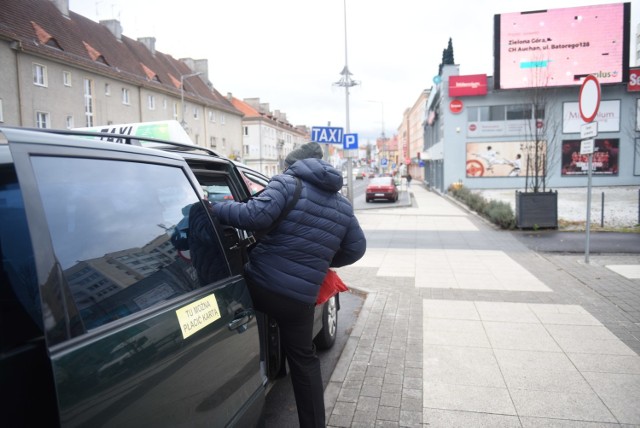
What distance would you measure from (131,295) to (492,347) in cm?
381

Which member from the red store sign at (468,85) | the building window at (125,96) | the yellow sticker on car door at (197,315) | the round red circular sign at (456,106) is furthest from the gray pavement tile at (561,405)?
the building window at (125,96)

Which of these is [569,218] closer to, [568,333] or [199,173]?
[568,333]

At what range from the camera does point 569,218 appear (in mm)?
15547

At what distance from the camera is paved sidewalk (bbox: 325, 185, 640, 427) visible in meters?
3.30

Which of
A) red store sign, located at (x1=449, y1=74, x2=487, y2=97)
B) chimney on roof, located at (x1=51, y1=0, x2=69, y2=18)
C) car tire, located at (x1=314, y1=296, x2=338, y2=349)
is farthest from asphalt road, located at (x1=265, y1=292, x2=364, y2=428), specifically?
chimney on roof, located at (x1=51, y1=0, x2=69, y2=18)

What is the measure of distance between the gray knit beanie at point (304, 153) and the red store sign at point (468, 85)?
108ft

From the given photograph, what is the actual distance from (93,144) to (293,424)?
8.09ft

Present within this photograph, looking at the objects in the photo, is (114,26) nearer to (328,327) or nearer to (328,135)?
(328,135)

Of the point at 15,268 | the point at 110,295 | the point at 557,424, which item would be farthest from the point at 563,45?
the point at 15,268

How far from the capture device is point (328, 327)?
4418 millimetres

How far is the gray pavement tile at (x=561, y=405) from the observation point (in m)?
3.18

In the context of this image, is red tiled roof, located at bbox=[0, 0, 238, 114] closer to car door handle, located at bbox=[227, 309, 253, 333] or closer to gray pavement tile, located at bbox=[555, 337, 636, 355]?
car door handle, located at bbox=[227, 309, 253, 333]

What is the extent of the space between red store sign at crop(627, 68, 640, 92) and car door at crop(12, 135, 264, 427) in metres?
38.2

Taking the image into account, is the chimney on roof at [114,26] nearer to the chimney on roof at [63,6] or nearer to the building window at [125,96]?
the chimney on roof at [63,6]
